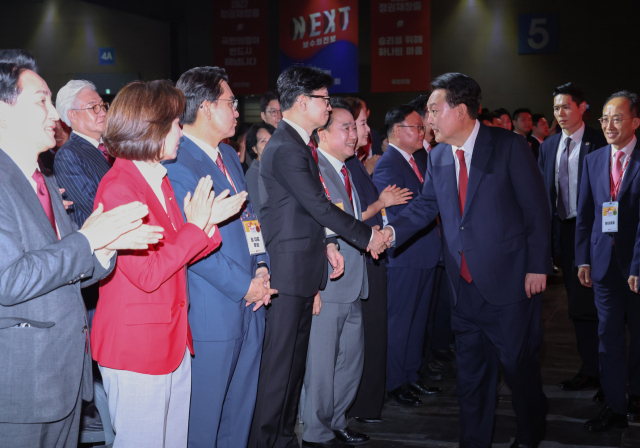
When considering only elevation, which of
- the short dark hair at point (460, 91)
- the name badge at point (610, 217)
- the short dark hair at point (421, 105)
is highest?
the short dark hair at point (421, 105)

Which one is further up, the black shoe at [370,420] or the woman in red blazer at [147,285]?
the woman in red blazer at [147,285]

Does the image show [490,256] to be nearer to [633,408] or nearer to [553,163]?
[633,408]

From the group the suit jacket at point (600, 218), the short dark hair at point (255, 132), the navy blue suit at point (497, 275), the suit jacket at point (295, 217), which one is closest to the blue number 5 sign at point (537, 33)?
the short dark hair at point (255, 132)

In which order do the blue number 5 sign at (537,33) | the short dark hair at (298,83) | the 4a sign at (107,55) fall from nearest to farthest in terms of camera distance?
the short dark hair at (298,83), the blue number 5 sign at (537,33), the 4a sign at (107,55)

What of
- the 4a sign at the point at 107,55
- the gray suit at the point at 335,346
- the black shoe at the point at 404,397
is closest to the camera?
the gray suit at the point at 335,346

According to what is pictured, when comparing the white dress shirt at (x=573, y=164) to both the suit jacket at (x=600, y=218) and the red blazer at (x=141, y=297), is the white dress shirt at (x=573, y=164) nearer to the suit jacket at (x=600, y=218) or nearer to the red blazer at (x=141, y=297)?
the suit jacket at (x=600, y=218)

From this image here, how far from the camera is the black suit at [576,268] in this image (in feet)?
11.8

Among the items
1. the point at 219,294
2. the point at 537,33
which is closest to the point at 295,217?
the point at 219,294

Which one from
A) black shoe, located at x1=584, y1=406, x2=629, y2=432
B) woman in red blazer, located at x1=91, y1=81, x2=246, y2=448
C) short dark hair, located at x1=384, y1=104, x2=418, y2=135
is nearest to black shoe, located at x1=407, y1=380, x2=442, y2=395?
black shoe, located at x1=584, y1=406, x2=629, y2=432

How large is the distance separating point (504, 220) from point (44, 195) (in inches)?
72.7

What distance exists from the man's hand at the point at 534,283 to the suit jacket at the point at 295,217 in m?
0.79

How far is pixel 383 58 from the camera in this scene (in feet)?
30.4

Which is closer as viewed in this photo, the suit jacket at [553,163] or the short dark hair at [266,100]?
the suit jacket at [553,163]

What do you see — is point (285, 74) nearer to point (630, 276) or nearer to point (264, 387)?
point (264, 387)
